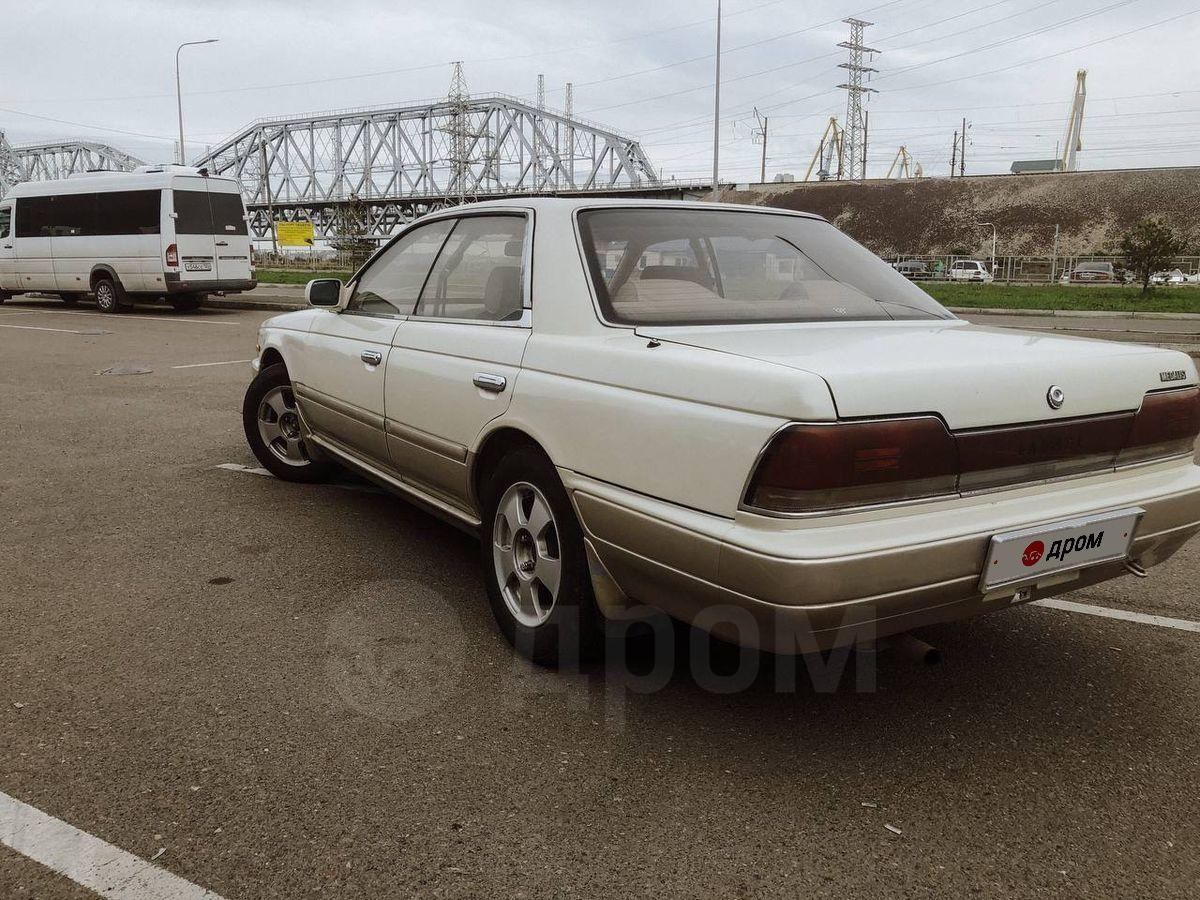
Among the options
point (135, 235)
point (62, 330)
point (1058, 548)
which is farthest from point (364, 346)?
point (135, 235)

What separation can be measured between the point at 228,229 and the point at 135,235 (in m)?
1.62

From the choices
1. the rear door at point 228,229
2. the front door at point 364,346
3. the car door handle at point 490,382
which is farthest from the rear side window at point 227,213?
the car door handle at point 490,382

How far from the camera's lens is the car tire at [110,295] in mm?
18125

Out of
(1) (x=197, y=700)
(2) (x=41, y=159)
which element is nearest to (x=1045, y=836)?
(1) (x=197, y=700)

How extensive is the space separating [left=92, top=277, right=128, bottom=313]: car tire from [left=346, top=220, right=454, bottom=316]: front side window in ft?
52.6

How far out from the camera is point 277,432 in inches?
211

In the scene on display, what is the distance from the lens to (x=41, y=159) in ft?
527

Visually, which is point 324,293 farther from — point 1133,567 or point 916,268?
point 916,268

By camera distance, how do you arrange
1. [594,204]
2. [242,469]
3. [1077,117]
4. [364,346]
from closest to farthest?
[594,204] → [364,346] → [242,469] → [1077,117]

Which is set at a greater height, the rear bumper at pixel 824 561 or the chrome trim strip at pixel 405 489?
the rear bumper at pixel 824 561

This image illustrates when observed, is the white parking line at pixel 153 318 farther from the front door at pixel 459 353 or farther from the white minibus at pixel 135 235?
the front door at pixel 459 353

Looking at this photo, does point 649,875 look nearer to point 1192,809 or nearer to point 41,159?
point 1192,809

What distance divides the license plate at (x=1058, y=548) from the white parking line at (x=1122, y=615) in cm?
91

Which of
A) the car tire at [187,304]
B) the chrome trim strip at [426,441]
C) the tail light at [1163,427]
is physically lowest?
the chrome trim strip at [426,441]
